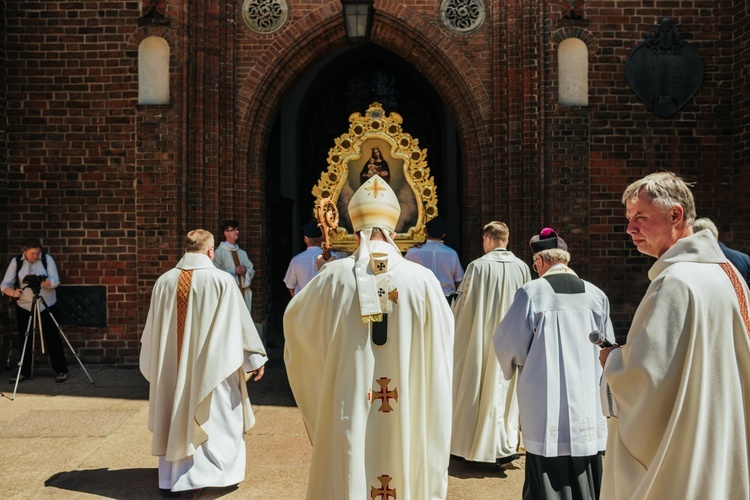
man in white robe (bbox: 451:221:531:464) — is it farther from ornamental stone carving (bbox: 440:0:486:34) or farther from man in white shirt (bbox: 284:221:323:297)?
ornamental stone carving (bbox: 440:0:486:34)

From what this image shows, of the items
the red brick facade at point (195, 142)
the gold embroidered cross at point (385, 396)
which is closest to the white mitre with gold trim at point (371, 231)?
the gold embroidered cross at point (385, 396)

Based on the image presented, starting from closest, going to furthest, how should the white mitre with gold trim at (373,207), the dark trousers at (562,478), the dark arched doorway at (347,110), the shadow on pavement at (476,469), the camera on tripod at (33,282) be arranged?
1. the white mitre with gold trim at (373,207)
2. the dark trousers at (562,478)
3. the shadow on pavement at (476,469)
4. the camera on tripod at (33,282)
5. the dark arched doorway at (347,110)

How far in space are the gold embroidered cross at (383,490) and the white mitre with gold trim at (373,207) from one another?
1.21m

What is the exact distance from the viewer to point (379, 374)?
3.65m

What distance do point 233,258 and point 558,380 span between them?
6.23m

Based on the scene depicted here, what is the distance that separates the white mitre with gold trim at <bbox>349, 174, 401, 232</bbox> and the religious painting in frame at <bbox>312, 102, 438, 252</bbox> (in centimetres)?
695

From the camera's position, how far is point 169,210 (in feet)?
33.3

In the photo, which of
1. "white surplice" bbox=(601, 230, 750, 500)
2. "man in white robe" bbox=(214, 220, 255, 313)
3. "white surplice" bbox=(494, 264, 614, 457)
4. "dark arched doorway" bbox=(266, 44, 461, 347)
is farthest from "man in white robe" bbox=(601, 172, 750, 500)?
"dark arched doorway" bbox=(266, 44, 461, 347)

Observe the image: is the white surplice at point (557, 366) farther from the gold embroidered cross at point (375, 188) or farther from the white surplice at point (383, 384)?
the gold embroidered cross at point (375, 188)

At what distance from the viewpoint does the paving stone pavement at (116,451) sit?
5340mm

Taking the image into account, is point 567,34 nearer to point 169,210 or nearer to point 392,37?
point 392,37

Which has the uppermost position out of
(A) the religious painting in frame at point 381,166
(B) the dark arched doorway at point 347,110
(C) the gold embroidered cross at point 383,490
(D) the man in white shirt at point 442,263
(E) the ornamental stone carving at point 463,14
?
(E) the ornamental stone carving at point 463,14

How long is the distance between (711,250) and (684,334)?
35 cm

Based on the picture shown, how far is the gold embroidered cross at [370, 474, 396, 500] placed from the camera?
3.59 metres
